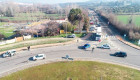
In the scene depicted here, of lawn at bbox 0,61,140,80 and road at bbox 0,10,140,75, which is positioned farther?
road at bbox 0,10,140,75

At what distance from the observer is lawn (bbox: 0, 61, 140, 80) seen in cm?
1680

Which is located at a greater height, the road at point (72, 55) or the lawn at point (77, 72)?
the road at point (72, 55)

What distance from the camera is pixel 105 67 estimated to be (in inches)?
761

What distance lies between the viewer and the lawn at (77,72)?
1680 cm

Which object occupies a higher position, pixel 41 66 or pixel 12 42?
pixel 12 42

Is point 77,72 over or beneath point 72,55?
beneath

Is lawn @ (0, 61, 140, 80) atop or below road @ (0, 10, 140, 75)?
below

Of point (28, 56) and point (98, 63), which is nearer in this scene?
point (98, 63)

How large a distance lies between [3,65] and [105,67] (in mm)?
19060

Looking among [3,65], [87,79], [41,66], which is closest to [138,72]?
[87,79]

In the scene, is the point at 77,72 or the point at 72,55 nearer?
the point at 77,72

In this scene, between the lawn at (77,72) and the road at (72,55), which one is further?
the road at (72,55)

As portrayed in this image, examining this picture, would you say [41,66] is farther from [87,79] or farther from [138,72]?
[138,72]

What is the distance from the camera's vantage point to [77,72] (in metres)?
18.0
